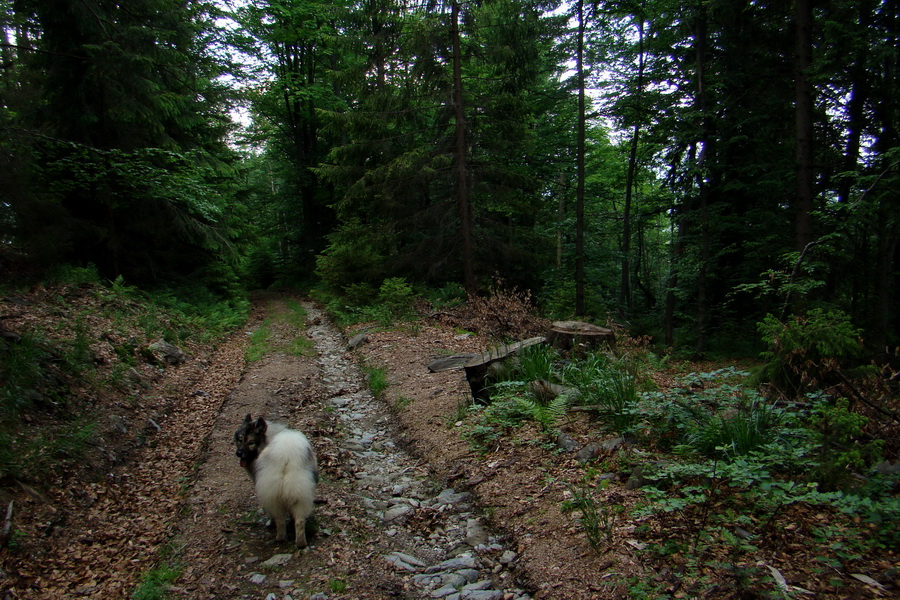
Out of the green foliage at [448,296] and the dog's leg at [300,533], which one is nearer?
the dog's leg at [300,533]

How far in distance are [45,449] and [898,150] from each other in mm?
12157

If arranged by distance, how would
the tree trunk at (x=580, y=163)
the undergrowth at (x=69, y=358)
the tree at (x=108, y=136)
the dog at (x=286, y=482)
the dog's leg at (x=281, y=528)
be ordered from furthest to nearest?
the tree trunk at (x=580, y=163), the tree at (x=108, y=136), the undergrowth at (x=69, y=358), the dog's leg at (x=281, y=528), the dog at (x=286, y=482)

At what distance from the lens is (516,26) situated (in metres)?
13.8

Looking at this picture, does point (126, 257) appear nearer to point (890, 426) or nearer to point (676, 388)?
point (676, 388)

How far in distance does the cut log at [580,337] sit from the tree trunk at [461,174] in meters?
6.52

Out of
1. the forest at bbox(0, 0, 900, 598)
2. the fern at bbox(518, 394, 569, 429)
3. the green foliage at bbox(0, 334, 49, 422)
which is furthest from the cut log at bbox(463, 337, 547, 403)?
the green foliage at bbox(0, 334, 49, 422)

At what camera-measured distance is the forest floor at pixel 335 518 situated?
3.50 m

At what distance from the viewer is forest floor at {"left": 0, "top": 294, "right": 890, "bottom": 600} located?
3504 millimetres

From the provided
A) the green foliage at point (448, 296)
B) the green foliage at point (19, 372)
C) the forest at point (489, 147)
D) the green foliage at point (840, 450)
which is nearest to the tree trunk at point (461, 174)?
the forest at point (489, 147)

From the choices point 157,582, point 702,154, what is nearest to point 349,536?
point 157,582

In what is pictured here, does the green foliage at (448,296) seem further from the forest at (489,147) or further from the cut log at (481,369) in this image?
the cut log at (481,369)

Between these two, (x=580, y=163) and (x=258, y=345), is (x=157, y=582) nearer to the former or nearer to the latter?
(x=258, y=345)

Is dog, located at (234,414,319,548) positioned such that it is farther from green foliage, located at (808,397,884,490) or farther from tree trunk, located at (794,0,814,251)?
tree trunk, located at (794,0,814,251)

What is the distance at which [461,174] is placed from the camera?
→ 47.2 feet
